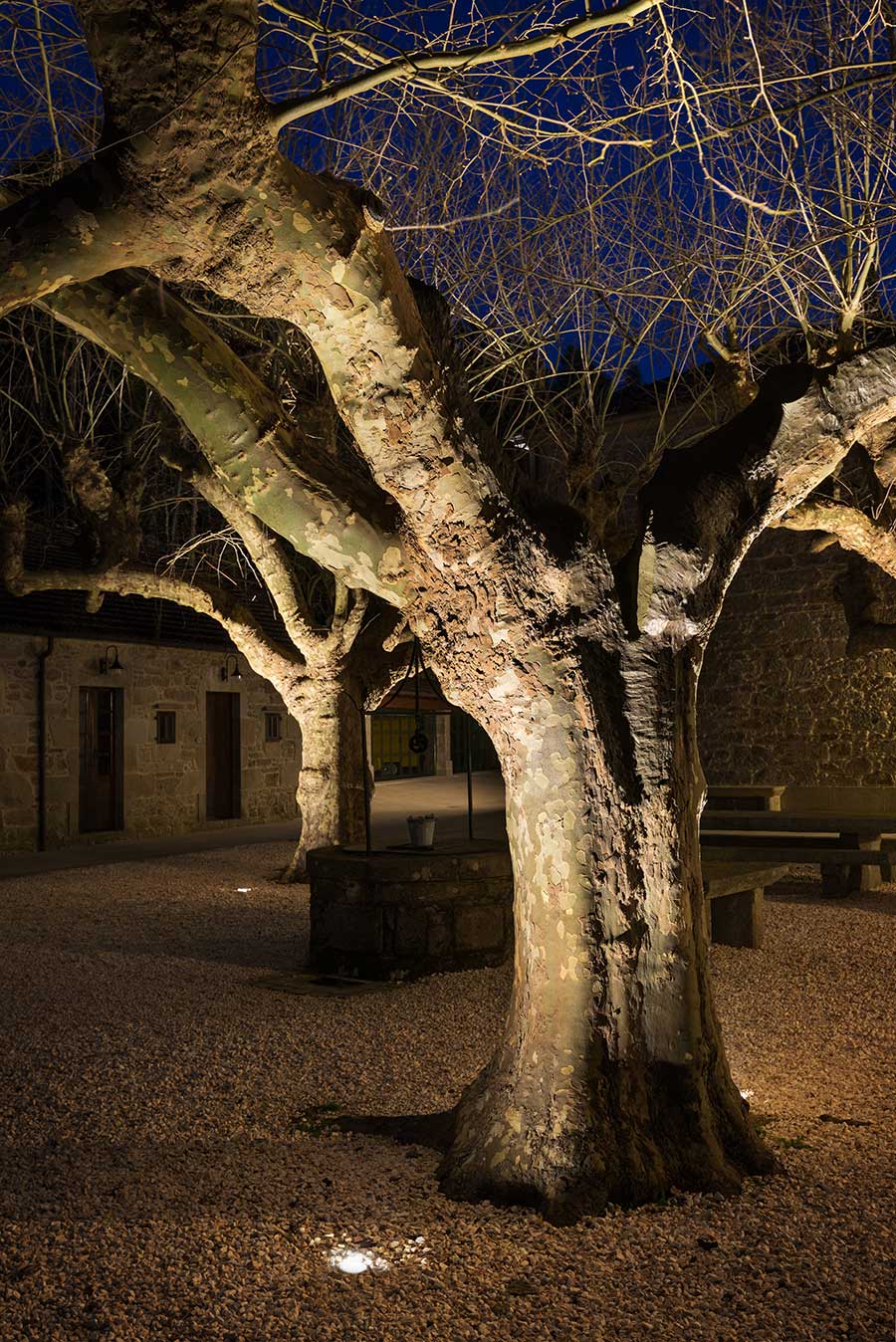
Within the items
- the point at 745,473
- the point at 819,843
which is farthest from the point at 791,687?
the point at 745,473

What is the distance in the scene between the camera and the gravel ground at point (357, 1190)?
8.66 feet

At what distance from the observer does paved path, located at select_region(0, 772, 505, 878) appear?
12.8 metres

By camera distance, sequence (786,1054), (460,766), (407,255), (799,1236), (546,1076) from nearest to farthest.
Answer: (799,1236) → (546,1076) → (786,1054) → (407,255) → (460,766)

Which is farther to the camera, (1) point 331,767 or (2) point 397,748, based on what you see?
(2) point 397,748

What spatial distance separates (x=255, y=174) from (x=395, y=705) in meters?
20.1

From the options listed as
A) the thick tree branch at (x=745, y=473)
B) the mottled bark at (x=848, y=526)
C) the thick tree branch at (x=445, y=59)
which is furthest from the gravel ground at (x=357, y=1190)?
the thick tree branch at (x=445, y=59)

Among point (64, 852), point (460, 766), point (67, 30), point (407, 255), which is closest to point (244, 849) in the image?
A: point (64, 852)

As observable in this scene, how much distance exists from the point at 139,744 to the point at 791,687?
30.3 feet

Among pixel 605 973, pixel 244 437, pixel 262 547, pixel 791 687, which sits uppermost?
pixel 262 547

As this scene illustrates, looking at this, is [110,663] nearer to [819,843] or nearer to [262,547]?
[262,547]

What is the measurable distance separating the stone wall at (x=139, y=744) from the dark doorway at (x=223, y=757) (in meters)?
0.14

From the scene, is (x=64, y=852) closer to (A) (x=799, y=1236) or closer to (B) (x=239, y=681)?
(B) (x=239, y=681)

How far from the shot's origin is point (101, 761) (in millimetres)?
14953

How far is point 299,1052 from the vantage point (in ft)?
16.6
